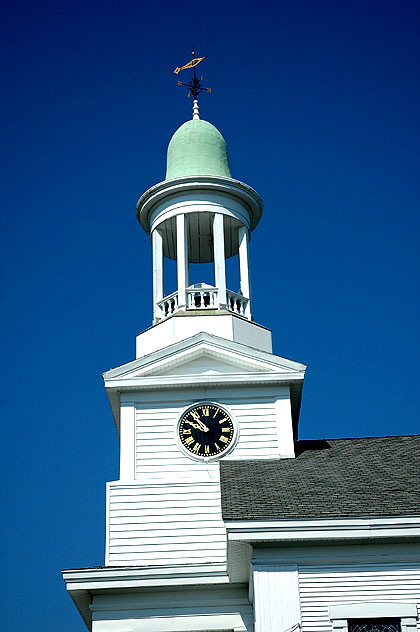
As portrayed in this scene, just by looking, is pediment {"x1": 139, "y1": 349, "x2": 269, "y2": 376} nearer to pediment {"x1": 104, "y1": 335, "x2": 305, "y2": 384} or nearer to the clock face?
pediment {"x1": 104, "y1": 335, "x2": 305, "y2": 384}

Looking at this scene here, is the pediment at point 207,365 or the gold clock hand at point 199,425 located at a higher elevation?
the pediment at point 207,365

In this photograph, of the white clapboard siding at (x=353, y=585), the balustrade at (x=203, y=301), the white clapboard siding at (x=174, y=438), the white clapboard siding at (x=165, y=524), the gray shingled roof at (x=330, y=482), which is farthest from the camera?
the balustrade at (x=203, y=301)

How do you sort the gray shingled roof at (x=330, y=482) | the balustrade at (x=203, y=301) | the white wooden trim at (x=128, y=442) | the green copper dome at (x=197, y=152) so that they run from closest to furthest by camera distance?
the gray shingled roof at (x=330, y=482) < the white wooden trim at (x=128, y=442) < the balustrade at (x=203, y=301) < the green copper dome at (x=197, y=152)

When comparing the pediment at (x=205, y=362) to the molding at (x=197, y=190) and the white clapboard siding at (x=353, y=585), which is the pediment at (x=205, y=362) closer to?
the molding at (x=197, y=190)

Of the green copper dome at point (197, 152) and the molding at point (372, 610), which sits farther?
the green copper dome at point (197, 152)

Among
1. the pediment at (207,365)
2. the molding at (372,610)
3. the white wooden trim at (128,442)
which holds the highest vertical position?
the pediment at (207,365)

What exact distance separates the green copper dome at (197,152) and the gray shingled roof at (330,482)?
9.11 m

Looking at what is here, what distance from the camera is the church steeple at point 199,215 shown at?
28141 millimetres

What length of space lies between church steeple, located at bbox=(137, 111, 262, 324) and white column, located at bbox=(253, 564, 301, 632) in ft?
34.0

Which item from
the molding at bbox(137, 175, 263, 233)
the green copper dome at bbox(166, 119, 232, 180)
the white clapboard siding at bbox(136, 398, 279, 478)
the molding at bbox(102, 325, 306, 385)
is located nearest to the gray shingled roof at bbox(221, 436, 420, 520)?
the white clapboard siding at bbox(136, 398, 279, 478)

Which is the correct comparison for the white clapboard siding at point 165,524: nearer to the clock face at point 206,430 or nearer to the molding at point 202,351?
the clock face at point 206,430

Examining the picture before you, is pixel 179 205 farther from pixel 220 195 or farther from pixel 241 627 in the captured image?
pixel 241 627

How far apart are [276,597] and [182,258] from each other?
1243 centimetres

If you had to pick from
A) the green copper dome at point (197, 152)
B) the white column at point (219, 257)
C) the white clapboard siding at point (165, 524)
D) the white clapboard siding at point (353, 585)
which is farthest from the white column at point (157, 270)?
the white clapboard siding at point (353, 585)
